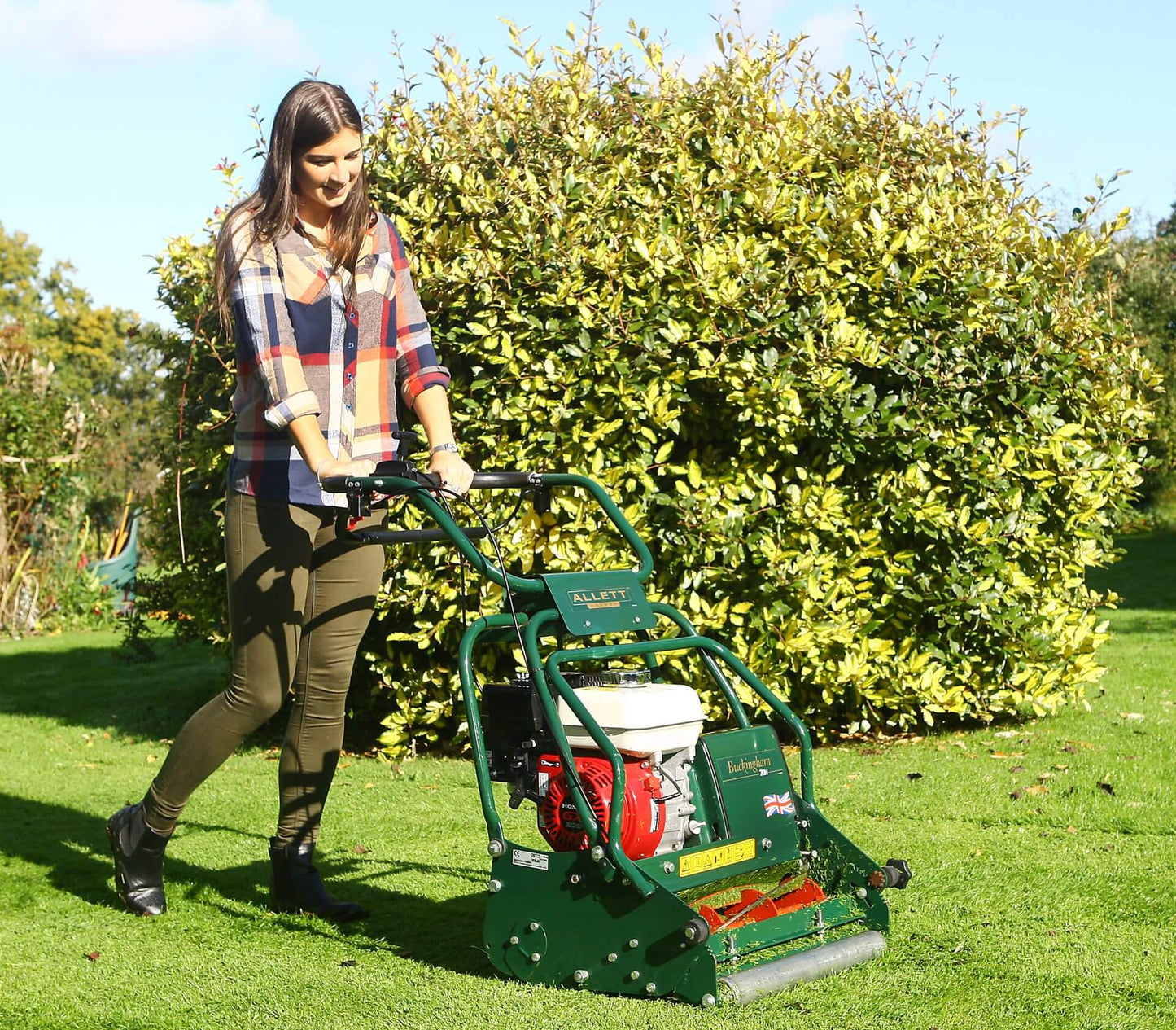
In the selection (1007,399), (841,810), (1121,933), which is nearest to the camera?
(1121,933)

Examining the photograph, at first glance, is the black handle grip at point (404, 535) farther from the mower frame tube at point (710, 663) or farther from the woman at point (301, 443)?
the mower frame tube at point (710, 663)

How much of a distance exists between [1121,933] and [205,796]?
3761 millimetres

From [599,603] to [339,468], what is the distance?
732 mm

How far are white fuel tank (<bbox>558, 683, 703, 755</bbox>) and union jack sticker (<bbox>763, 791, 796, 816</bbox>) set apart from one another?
0.23 metres

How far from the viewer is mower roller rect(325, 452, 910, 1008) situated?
10.0 feet

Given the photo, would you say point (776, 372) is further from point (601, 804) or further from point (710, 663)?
point (601, 804)

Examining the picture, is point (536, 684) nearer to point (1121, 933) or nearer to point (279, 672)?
point (279, 672)

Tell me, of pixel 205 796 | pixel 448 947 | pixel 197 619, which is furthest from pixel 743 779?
pixel 197 619

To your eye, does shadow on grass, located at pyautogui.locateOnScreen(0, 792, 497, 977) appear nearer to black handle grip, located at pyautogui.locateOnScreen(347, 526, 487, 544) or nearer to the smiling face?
black handle grip, located at pyautogui.locateOnScreen(347, 526, 487, 544)

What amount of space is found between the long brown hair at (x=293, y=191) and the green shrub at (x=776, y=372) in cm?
219

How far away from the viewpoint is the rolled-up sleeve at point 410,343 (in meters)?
3.95

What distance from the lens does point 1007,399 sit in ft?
20.4

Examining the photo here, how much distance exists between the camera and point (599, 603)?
11.1ft

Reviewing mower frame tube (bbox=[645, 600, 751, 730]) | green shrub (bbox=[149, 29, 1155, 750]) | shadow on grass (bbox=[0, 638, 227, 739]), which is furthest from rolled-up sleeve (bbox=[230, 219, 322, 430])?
shadow on grass (bbox=[0, 638, 227, 739])
